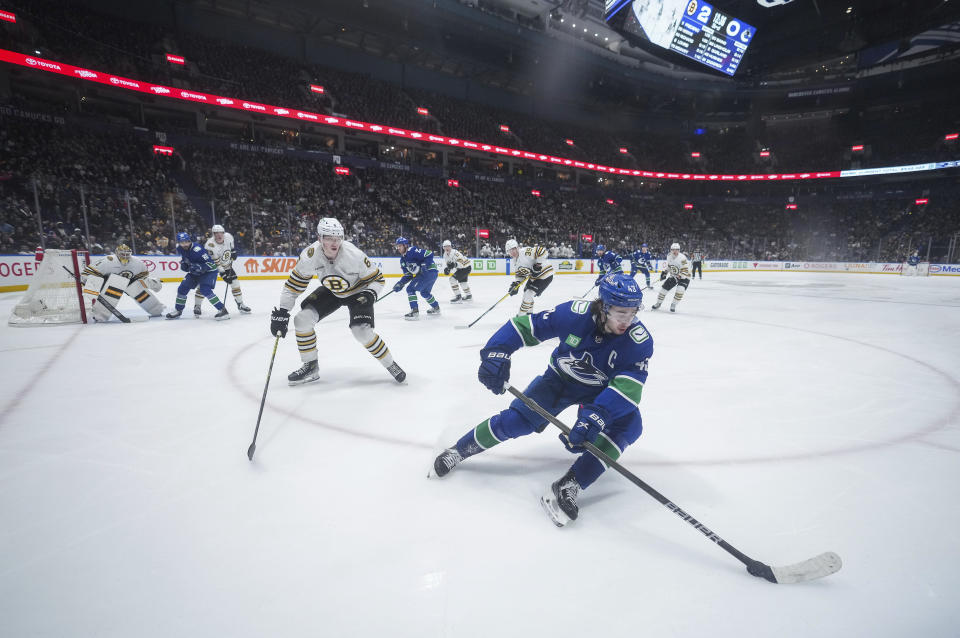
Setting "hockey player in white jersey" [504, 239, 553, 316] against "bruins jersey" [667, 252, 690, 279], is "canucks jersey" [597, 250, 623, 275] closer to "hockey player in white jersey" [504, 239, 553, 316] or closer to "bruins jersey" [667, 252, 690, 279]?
"bruins jersey" [667, 252, 690, 279]

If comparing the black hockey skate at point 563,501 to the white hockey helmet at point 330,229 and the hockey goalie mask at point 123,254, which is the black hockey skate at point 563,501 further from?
the hockey goalie mask at point 123,254

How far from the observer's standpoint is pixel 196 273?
23.5 feet

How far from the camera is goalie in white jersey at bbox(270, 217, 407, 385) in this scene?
395cm

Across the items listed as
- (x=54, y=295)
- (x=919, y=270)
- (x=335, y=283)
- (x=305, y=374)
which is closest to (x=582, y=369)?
(x=335, y=283)

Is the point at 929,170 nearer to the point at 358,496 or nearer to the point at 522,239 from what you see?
the point at 522,239

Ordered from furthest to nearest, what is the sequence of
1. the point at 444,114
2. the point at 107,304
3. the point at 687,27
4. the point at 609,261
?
the point at 444,114, the point at 687,27, the point at 609,261, the point at 107,304

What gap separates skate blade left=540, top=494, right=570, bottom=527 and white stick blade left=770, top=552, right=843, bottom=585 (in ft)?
2.79

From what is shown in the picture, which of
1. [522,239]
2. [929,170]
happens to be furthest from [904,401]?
[929,170]

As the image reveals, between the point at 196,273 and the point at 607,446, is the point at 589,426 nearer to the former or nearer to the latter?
the point at 607,446

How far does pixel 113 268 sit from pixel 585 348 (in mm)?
7843

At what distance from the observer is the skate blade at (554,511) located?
6.83ft

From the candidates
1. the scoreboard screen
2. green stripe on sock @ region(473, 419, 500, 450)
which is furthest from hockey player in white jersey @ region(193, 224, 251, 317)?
the scoreboard screen

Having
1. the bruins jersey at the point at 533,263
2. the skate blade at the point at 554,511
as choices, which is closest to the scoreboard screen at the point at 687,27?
the bruins jersey at the point at 533,263

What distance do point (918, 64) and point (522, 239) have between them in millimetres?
31262
